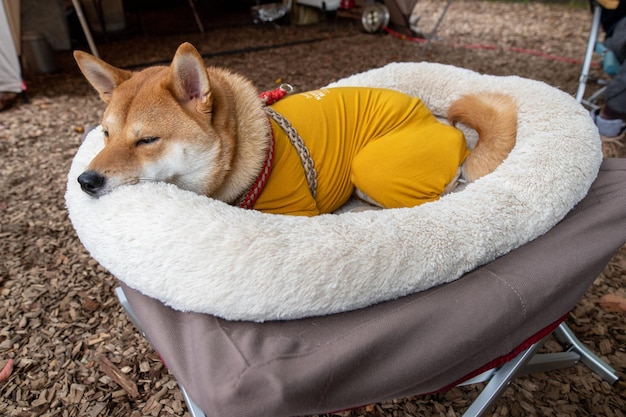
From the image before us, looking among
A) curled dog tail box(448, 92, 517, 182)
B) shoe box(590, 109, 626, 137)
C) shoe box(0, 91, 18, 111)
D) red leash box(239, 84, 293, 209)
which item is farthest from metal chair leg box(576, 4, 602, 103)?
shoe box(0, 91, 18, 111)

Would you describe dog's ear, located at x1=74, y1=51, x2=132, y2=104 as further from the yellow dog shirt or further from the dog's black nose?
the yellow dog shirt

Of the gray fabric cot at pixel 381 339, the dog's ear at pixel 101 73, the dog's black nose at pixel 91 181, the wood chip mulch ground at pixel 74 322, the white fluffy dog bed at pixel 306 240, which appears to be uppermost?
the dog's ear at pixel 101 73

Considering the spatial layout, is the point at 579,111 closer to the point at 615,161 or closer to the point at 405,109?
the point at 615,161

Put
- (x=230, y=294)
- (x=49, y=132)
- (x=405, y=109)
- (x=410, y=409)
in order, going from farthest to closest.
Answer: (x=49, y=132) → (x=405, y=109) → (x=410, y=409) → (x=230, y=294)

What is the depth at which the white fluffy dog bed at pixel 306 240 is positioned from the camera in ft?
3.47

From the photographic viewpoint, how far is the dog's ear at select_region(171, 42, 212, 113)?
49.4 inches

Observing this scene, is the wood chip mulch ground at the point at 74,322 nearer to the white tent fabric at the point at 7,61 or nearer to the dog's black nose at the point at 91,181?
the white tent fabric at the point at 7,61

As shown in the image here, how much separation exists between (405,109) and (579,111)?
0.70 m

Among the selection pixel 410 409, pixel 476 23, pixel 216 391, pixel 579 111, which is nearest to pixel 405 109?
pixel 579 111

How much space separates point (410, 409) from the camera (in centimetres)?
164

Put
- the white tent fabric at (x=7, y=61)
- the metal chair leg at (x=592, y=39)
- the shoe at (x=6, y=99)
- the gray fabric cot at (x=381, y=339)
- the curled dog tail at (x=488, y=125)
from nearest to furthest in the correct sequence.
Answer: the gray fabric cot at (x=381, y=339), the curled dog tail at (x=488, y=125), the metal chair leg at (x=592, y=39), the white tent fabric at (x=7, y=61), the shoe at (x=6, y=99)

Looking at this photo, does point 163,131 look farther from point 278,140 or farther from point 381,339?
point 381,339

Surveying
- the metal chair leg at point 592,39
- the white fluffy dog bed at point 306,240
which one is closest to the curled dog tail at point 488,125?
the white fluffy dog bed at point 306,240

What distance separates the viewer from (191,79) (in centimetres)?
134
